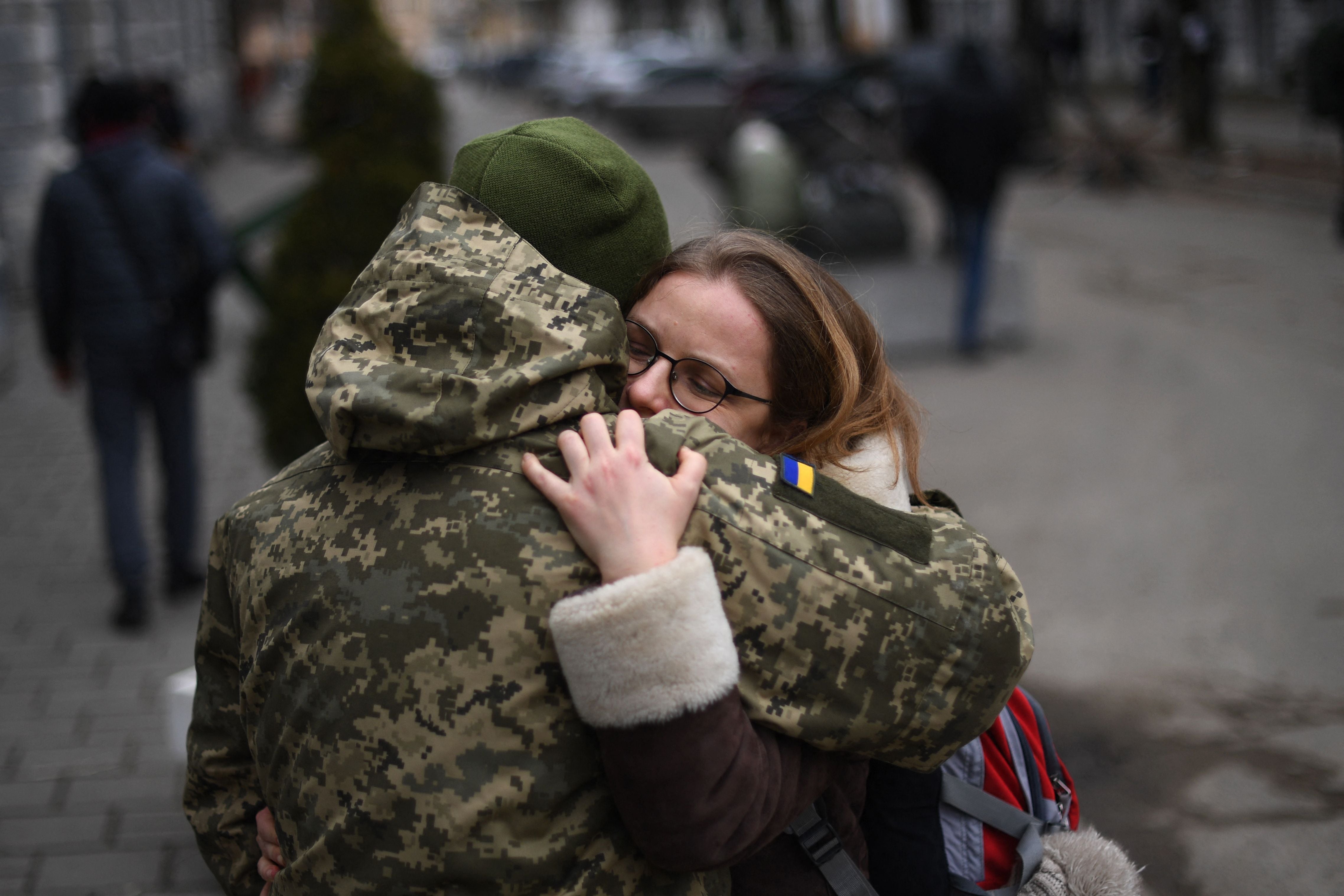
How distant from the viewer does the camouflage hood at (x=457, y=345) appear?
1229 millimetres

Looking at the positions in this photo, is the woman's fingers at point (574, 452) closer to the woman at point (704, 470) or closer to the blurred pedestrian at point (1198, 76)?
the woman at point (704, 470)

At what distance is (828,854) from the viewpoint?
4.95ft

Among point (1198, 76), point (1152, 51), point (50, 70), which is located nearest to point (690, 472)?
point (50, 70)

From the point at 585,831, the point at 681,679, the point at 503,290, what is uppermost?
the point at 503,290

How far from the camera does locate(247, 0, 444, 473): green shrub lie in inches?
183

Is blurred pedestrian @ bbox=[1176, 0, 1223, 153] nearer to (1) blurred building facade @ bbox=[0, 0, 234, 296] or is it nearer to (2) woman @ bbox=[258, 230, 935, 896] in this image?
(1) blurred building facade @ bbox=[0, 0, 234, 296]

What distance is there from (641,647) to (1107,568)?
13.6 ft

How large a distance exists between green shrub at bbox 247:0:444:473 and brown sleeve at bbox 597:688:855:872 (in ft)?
11.8

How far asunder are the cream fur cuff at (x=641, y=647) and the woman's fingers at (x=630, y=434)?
14cm

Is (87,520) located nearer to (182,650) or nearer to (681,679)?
(182,650)

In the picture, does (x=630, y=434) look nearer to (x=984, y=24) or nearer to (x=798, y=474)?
(x=798, y=474)

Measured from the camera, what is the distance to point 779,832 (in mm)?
1396

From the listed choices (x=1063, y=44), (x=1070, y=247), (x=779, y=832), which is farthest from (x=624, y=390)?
(x=1063, y=44)

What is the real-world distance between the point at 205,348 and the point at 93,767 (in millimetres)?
1943
